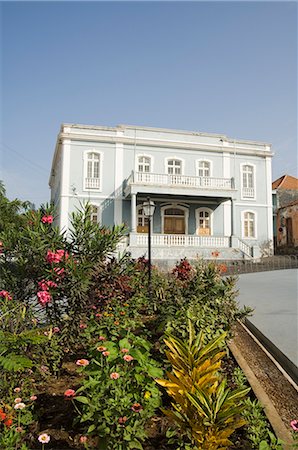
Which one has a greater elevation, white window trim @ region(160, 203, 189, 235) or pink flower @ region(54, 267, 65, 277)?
white window trim @ region(160, 203, 189, 235)

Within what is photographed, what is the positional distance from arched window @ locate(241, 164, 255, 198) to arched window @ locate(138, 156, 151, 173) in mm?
6736

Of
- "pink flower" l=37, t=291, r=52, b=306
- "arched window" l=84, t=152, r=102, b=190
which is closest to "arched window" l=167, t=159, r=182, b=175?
"arched window" l=84, t=152, r=102, b=190

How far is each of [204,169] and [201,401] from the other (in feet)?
65.3

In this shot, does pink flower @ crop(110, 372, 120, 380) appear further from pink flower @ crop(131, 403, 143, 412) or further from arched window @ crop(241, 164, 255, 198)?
arched window @ crop(241, 164, 255, 198)

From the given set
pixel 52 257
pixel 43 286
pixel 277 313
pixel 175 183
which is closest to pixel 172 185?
pixel 175 183

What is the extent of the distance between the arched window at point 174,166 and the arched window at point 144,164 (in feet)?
4.48

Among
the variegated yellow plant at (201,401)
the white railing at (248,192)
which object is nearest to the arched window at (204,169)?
the white railing at (248,192)

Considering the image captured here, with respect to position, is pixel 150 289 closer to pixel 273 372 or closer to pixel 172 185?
pixel 273 372

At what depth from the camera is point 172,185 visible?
18.4m

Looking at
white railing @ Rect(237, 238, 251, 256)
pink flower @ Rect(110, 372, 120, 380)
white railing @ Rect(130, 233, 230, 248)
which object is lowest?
pink flower @ Rect(110, 372, 120, 380)

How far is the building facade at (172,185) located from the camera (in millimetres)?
17922

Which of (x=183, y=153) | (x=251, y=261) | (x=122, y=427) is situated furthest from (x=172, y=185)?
(x=122, y=427)

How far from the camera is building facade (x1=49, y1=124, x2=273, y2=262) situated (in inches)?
706

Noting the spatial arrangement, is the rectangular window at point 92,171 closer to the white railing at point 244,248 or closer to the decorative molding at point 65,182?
the decorative molding at point 65,182
